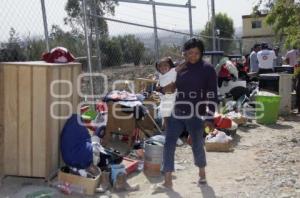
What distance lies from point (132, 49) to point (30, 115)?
661cm

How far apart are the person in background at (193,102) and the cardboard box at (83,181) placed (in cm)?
77

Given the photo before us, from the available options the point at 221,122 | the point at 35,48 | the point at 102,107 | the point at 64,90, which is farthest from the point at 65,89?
the point at 221,122

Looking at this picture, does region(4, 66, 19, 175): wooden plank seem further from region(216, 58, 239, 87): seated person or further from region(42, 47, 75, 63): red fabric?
region(216, 58, 239, 87): seated person

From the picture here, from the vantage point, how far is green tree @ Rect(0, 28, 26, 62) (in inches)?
289

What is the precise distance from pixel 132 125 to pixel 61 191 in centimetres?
254

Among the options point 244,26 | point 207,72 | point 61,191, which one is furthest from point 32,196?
point 244,26

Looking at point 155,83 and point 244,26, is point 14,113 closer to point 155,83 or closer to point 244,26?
point 155,83

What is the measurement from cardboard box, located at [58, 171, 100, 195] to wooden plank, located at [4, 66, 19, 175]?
0.64 m

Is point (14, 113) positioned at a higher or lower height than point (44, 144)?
higher

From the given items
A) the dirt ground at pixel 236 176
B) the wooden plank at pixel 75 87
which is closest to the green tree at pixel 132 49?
the dirt ground at pixel 236 176

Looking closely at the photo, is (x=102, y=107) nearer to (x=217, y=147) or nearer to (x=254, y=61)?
(x=217, y=147)

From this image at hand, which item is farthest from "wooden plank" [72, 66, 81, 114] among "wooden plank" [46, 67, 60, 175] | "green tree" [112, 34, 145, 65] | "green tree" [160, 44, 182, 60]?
"green tree" [160, 44, 182, 60]

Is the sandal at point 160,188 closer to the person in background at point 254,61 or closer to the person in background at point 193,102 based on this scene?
the person in background at point 193,102

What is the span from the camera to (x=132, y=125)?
319 inches
